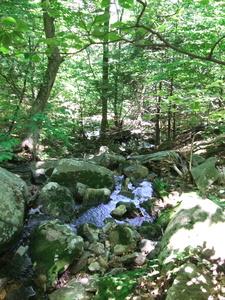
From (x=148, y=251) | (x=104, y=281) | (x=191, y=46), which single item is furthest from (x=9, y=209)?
(x=191, y=46)

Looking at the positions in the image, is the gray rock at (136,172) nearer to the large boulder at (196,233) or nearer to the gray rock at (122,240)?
the gray rock at (122,240)

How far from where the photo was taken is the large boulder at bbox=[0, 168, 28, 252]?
145 inches

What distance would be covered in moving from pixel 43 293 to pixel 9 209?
164cm

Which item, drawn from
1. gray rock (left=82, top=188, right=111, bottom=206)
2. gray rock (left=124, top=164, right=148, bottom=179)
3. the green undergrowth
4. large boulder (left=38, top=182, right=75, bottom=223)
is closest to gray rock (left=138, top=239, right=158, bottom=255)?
the green undergrowth

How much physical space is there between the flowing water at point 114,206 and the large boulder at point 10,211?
1.20 metres

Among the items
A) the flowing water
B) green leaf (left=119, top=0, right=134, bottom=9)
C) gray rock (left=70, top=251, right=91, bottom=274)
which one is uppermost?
green leaf (left=119, top=0, right=134, bottom=9)

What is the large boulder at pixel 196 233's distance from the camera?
2400 millimetres

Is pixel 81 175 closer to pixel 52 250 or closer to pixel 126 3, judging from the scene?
pixel 52 250

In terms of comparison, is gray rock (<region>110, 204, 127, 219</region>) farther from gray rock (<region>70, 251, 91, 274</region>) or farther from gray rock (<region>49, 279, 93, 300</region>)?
gray rock (<region>49, 279, 93, 300</region>)

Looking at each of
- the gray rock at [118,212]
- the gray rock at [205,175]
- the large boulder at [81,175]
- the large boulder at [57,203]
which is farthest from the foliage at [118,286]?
the large boulder at [81,175]

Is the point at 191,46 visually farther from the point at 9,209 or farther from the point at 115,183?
the point at 9,209

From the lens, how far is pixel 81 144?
1186 centimetres

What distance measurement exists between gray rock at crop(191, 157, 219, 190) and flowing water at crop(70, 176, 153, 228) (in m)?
1.42

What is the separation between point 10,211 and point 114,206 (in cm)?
257
